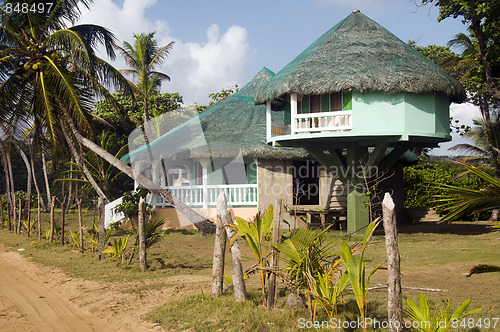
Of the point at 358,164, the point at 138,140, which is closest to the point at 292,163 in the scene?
the point at 358,164

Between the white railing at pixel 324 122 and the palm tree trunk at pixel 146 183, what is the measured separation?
14.4 feet

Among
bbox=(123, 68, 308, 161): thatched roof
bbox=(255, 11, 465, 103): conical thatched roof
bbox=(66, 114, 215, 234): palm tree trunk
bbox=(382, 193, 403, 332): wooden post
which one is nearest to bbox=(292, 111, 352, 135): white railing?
bbox=(255, 11, 465, 103): conical thatched roof

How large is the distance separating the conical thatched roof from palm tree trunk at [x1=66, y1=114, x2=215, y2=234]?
4249 millimetres

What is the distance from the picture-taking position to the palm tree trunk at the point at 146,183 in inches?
598

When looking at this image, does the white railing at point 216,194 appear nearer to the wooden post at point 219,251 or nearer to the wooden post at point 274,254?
the wooden post at point 219,251

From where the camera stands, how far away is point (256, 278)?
9227mm

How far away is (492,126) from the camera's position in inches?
830

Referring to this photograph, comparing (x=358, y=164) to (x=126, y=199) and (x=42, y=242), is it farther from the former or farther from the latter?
(x=42, y=242)

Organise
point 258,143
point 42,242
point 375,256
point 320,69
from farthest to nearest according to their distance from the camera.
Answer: point 258,143 → point 42,242 → point 320,69 → point 375,256

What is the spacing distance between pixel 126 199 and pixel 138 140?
9.76m

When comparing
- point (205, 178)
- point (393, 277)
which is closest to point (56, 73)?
point (205, 178)

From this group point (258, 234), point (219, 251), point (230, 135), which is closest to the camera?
point (258, 234)

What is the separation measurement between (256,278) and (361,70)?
7268 mm

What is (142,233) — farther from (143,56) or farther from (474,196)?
(143,56)
